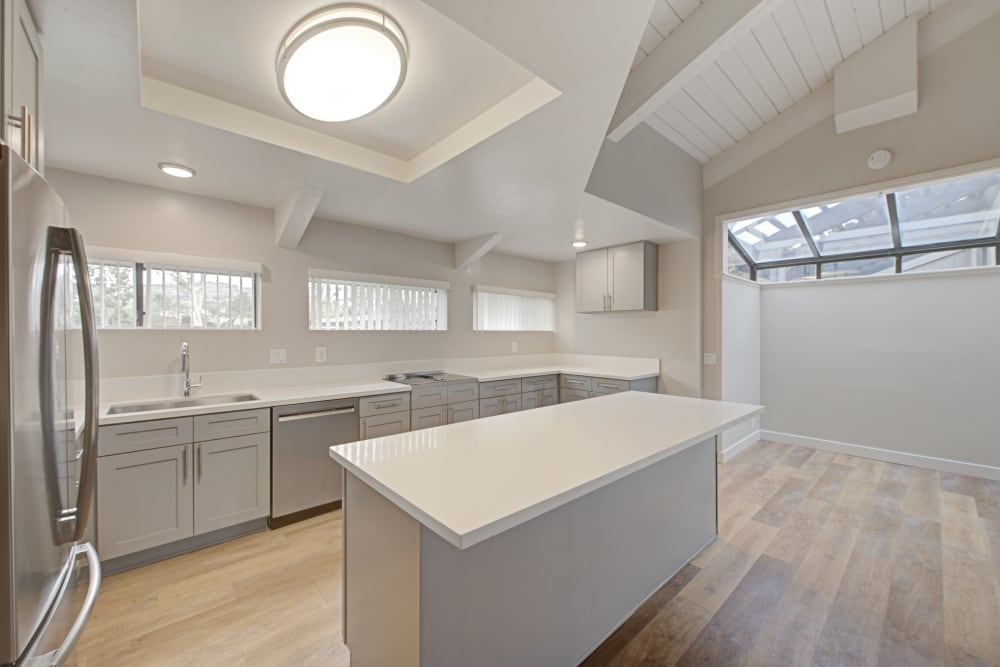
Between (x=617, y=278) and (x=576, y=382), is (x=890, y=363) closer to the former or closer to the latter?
(x=617, y=278)

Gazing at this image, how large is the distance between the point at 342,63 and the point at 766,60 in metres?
3.14

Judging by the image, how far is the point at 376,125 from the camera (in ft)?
6.93

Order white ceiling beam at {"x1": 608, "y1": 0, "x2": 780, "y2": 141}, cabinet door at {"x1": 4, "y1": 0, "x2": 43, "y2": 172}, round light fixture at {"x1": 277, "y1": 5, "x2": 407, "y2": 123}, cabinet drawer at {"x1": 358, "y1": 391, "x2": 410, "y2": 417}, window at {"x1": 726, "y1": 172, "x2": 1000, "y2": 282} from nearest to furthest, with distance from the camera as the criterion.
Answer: cabinet door at {"x1": 4, "y1": 0, "x2": 43, "y2": 172}, round light fixture at {"x1": 277, "y1": 5, "x2": 407, "y2": 123}, white ceiling beam at {"x1": 608, "y1": 0, "x2": 780, "y2": 141}, cabinet drawer at {"x1": 358, "y1": 391, "x2": 410, "y2": 417}, window at {"x1": 726, "y1": 172, "x2": 1000, "y2": 282}

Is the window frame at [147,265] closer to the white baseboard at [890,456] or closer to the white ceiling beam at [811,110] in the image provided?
the white ceiling beam at [811,110]

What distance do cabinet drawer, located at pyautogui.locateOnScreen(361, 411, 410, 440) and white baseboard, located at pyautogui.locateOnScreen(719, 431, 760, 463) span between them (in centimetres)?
302

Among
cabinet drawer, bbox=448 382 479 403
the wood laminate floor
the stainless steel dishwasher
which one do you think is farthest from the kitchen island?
cabinet drawer, bbox=448 382 479 403

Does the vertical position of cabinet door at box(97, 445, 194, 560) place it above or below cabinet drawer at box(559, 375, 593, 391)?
below

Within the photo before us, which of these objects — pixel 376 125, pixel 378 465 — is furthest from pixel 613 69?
pixel 378 465

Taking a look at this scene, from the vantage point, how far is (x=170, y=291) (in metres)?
2.64

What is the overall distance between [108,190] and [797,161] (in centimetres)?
512

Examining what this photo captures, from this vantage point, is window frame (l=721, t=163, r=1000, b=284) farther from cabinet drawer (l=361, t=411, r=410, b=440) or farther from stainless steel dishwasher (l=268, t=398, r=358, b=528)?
stainless steel dishwasher (l=268, t=398, r=358, b=528)

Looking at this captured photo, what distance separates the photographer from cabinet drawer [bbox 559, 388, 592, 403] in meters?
4.24

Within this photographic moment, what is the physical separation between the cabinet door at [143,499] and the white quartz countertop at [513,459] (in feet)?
4.78

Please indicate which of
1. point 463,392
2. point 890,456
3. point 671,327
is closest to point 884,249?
point 890,456
